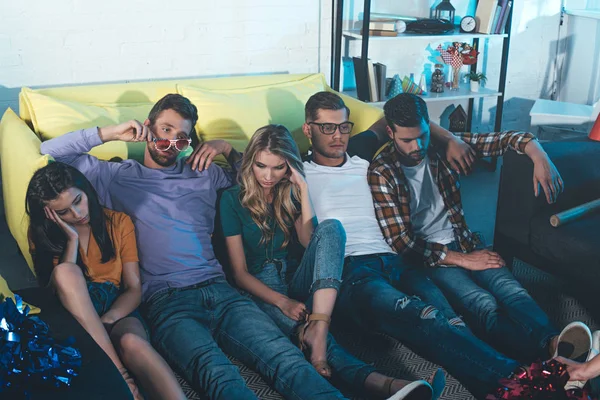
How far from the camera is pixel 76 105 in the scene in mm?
2500

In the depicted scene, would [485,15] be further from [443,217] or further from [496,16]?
[443,217]

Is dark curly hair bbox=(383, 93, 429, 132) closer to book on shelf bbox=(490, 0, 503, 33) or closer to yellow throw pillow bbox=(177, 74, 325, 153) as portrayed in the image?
yellow throw pillow bbox=(177, 74, 325, 153)

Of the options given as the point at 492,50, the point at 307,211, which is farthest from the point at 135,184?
the point at 492,50

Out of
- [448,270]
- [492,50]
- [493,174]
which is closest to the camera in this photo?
[448,270]

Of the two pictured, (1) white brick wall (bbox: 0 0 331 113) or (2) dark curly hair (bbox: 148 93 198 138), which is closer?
(2) dark curly hair (bbox: 148 93 198 138)

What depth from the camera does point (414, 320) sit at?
2.07 metres

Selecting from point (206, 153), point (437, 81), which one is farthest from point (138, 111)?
point (437, 81)

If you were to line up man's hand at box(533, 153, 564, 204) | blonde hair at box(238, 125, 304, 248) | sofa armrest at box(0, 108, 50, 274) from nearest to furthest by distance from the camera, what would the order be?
sofa armrest at box(0, 108, 50, 274) < blonde hair at box(238, 125, 304, 248) < man's hand at box(533, 153, 564, 204)

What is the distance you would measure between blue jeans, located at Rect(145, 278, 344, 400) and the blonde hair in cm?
25

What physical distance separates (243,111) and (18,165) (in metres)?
0.87

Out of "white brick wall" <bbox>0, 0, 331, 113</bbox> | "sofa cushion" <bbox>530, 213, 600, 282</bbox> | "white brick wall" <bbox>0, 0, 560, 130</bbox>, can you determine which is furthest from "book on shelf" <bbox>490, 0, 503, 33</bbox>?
"sofa cushion" <bbox>530, 213, 600, 282</bbox>

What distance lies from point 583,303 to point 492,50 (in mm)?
2198

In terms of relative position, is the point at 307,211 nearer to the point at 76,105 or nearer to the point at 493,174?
the point at 76,105

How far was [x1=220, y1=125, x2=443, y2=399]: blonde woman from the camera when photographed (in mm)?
2121
